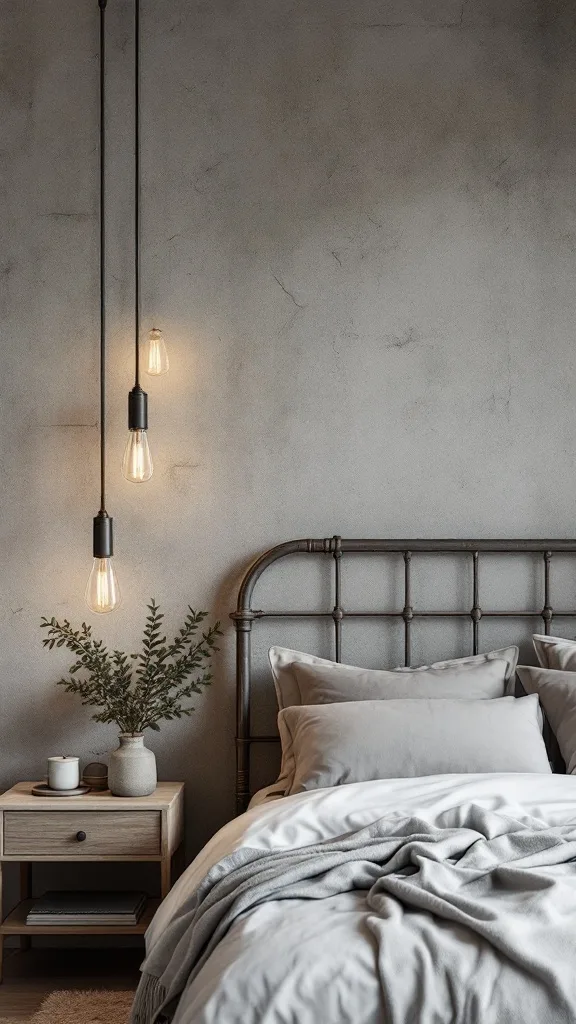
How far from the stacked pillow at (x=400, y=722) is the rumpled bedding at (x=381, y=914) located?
240 mm

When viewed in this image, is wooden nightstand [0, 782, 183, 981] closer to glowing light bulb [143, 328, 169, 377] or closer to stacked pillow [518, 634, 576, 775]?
stacked pillow [518, 634, 576, 775]

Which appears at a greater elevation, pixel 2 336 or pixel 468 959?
pixel 2 336

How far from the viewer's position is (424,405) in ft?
11.1

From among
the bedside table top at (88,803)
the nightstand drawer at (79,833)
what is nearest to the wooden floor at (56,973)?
the nightstand drawer at (79,833)

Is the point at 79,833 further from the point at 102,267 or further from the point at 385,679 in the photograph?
the point at 102,267

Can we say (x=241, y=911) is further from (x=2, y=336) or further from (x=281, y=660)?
(x=2, y=336)

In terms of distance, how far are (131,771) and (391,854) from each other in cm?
119

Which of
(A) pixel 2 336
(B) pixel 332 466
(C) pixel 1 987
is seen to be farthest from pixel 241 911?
(A) pixel 2 336

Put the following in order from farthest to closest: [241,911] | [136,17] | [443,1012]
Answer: [136,17] < [241,911] < [443,1012]

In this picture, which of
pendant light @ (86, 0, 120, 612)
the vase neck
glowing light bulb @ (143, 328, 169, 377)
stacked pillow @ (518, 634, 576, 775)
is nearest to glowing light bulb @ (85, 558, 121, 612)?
pendant light @ (86, 0, 120, 612)

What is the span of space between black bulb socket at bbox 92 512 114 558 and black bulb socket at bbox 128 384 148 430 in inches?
11.5

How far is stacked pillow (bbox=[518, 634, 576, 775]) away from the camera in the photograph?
2.96 metres

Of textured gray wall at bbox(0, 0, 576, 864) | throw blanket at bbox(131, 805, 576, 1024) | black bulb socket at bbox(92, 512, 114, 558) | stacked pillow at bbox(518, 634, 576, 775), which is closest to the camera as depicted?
throw blanket at bbox(131, 805, 576, 1024)

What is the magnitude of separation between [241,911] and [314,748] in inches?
37.3
